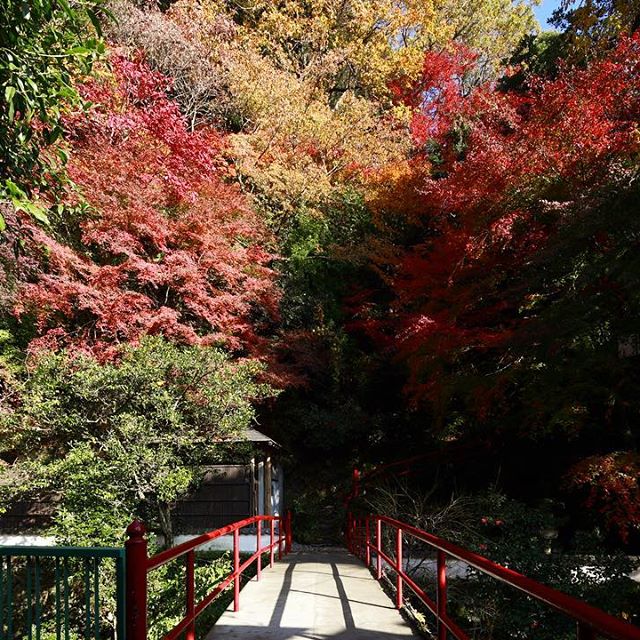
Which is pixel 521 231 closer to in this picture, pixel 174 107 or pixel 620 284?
pixel 620 284

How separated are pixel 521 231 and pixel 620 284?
3.82 meters

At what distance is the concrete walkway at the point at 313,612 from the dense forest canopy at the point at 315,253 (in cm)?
306

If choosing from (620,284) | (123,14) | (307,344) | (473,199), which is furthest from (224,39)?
(620,284)

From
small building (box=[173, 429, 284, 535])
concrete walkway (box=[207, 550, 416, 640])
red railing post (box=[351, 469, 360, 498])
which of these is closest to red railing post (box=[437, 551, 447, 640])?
concrete walkway (box=[207, 550, 416, 640])

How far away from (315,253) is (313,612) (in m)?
15.5

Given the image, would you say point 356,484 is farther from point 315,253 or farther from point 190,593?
point 190,593

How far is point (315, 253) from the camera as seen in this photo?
68.0ft

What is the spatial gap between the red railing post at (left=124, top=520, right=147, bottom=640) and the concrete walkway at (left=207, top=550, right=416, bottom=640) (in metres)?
2.34

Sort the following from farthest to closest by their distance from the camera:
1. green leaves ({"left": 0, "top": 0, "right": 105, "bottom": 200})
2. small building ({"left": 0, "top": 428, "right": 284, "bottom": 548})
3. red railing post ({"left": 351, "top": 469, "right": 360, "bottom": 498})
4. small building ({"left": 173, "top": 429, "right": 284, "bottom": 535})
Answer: red railing post ({"left": 351, "top": 469, "right": 360, "bottom": 498}), small building ({"left": 173, "top": 429, "right": 284, "bottom": 535}), small building ({"left": 0, "top": 428, "right": 284, "bottom": 548}), green leaves ({"left": 0, "top": 0, "right": 105, "bottom": 200})

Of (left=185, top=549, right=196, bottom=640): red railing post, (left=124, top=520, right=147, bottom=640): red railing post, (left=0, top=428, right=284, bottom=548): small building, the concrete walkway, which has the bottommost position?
(left=0, top=428, right=284, bottom=548): small building

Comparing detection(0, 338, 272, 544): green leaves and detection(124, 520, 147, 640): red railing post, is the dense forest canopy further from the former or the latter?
detection(124, 520, 147, 640): red railing post

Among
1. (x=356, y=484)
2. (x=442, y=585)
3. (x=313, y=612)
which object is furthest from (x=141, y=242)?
(x=442, y=585)

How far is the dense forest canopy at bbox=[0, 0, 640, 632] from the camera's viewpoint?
30.3 feet

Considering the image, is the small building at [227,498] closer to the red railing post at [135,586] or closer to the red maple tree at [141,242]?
the red maple tree at [141,242]
